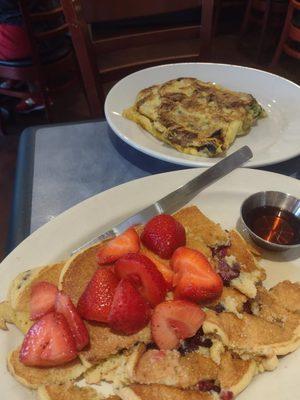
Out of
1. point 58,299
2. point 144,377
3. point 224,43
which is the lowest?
point 224,43

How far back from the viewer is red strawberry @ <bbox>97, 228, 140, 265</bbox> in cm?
134

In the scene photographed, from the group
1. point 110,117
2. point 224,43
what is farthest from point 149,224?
point 224,43

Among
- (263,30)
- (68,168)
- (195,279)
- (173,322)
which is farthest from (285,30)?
(173,322)

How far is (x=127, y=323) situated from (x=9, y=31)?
314 centimetres

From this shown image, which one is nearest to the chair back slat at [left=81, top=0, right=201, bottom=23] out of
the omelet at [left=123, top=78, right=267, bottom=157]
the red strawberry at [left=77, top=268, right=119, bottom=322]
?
the omelet at [left=123, top=78, right=267, bottom=157]

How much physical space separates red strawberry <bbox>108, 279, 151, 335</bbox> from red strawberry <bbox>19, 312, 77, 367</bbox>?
132 mm

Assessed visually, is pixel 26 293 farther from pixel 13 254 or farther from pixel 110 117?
pixel 110 117

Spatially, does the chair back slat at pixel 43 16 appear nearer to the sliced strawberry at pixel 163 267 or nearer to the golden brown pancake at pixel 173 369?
the sliced strawberry at pixel 163 267

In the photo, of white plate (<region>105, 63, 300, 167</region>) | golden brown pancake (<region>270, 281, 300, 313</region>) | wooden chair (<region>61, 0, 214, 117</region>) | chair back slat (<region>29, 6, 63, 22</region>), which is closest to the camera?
golden brown pancake (<region>270, 281, 300, 313</region>)

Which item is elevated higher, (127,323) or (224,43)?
(127,323)

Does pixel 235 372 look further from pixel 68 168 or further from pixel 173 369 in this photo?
pixel 68 168

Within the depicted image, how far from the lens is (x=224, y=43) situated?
5.76 meters

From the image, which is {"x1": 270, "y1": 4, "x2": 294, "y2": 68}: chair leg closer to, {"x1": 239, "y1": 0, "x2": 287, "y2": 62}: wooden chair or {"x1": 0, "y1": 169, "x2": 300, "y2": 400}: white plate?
{"x1": 239, "y1": 0, "x2": 287, "y2": 62}: wooden chair

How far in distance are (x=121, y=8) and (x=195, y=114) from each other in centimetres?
84
